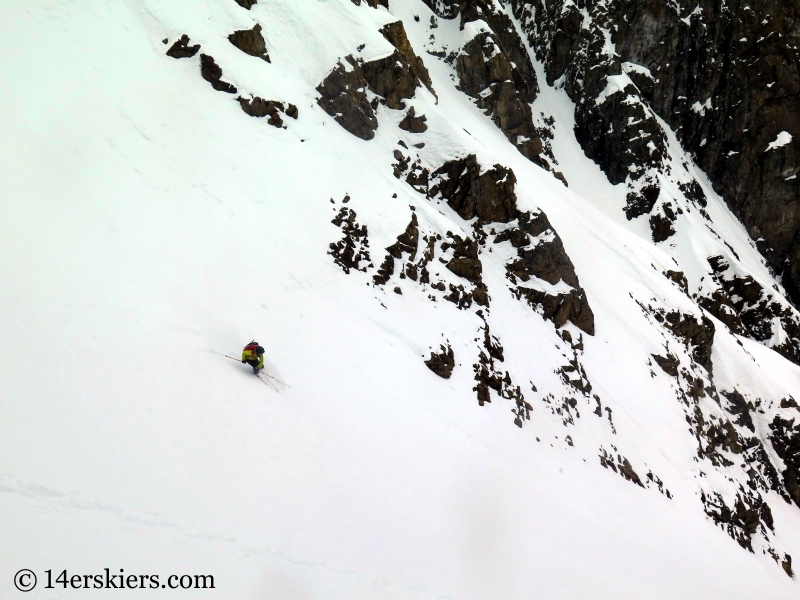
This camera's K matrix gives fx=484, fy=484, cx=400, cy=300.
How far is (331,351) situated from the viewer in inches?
491

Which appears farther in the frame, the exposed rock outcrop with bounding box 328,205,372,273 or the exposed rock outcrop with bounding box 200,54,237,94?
the exposed rock outcrop with bounding box 200,54,237,94

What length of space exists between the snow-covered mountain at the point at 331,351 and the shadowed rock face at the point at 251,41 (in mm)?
109

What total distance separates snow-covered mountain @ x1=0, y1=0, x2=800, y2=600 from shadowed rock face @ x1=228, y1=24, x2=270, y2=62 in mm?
109

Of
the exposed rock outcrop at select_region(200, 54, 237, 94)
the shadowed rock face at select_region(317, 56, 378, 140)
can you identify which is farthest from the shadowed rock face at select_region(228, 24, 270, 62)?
the shadowed rock face at select_region(317, 56, 378, 140)

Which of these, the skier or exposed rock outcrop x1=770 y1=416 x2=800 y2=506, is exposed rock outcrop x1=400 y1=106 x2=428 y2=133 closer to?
the skier

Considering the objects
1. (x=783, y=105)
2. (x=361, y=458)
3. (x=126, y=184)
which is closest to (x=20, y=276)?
(x=126, y=184)

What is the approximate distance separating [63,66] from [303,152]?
7.78 meters

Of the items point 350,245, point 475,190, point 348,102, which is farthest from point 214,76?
point 475,190

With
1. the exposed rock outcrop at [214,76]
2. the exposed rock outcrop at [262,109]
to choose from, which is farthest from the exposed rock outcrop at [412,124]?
the exposed rock outcrop at [214,76]

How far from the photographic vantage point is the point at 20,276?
8148 mm

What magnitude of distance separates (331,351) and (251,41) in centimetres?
1584

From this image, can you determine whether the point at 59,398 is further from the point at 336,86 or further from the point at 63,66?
the point at 336,86

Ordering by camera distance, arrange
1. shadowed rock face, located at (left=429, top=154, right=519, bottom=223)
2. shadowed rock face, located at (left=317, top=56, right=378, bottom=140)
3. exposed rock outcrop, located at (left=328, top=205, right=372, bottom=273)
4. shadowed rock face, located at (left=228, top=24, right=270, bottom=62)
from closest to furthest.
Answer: exposed rock outcrop, located at (left=328, top=205, right=372, bottom=273) < shadowed rock face, located at (left=228, top=24, right=270, bottom=62) < shadowed rock face, located at (left=317, top=56, right=378, bottom=140) < shadowed rock face, located at (left=429, top=154, right=519, bottom=223)

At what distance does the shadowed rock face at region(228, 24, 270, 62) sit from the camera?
20.7 m
